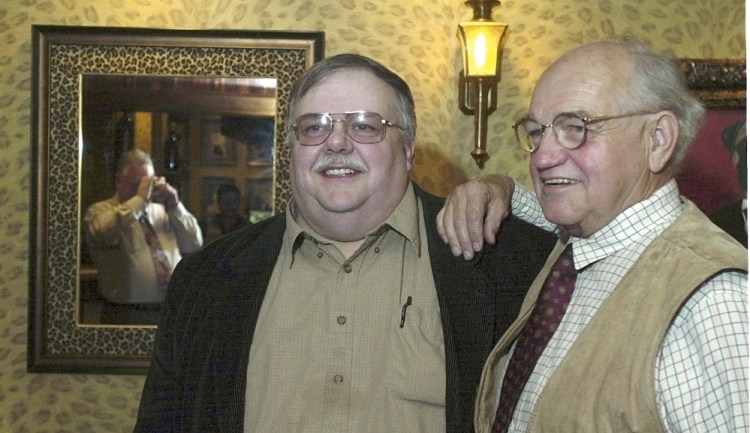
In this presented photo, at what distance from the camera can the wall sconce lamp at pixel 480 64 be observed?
3.55 meters

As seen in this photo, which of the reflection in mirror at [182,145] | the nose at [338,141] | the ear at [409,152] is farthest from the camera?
the reflection in mirror at [182,145]

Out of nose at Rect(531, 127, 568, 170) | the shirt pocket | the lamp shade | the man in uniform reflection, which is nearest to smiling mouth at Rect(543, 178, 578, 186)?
nose at Rect(531, 127, 568, 170)

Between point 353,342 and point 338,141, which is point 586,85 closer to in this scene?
point 338,141

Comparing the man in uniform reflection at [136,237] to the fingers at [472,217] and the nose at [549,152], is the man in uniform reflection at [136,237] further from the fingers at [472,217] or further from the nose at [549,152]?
the nose at [549,152]

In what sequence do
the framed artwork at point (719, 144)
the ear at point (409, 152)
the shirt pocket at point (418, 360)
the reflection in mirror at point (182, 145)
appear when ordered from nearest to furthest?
the shirt pocket at point (418, 360) → the ear at point (409, 152) → the framed artwork at point (719, 144) → the reflection in mirror at point (182, 145)

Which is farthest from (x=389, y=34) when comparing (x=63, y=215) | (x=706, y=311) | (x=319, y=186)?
(x=706, y=311)

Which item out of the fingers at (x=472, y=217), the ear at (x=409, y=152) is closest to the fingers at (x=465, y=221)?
the fingers at (x=472, y=217)

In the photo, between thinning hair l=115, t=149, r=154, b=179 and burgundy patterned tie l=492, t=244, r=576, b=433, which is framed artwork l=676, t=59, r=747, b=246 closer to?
burgundy patterned tie l=492, t=244, r=576, b=433

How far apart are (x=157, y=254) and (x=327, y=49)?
977mm

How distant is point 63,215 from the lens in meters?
3.66

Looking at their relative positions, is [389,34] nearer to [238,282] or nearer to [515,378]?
[238,282]

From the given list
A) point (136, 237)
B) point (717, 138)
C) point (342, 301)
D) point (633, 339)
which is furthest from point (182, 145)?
point (633, 339)

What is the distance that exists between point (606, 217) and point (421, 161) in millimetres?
2037

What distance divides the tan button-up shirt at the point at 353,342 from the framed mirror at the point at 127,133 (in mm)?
1402
